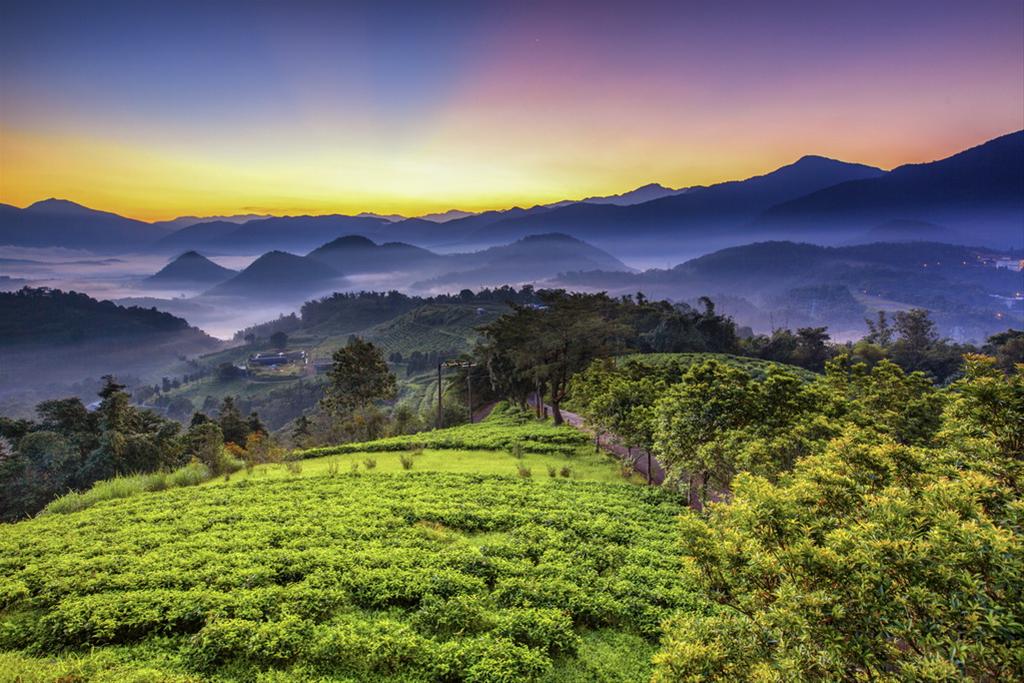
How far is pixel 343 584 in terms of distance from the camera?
10.4 meters

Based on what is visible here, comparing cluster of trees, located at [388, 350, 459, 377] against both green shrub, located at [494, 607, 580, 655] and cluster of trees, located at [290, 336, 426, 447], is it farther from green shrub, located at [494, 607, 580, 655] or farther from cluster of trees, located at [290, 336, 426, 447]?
green shrub, located at [494, 607, 580, 655]

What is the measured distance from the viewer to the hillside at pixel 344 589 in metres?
8.03

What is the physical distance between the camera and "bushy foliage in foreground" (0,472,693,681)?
810cm

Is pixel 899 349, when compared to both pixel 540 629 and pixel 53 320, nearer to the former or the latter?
pixel 540 629

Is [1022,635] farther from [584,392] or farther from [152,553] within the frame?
[584,392]

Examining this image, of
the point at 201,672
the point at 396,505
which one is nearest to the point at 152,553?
the point at 201,672

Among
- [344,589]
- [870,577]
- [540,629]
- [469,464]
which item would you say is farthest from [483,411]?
[870,577]

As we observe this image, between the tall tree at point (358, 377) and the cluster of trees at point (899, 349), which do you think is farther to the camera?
the cluster of trees at point (899, 349)

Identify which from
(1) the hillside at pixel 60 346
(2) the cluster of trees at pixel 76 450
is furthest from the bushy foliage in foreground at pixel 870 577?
(1) the hillside at pixel 60 346

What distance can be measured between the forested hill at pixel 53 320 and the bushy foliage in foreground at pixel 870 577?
23818 centimetres

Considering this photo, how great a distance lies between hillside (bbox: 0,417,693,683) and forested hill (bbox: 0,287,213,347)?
221411mm

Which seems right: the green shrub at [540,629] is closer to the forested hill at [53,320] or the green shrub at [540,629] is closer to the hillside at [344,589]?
the hillside at [344,589]

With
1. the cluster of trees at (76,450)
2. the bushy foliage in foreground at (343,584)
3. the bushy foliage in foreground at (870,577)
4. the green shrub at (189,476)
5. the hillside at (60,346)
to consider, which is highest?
the bushy foliage in foreground at (870,577)

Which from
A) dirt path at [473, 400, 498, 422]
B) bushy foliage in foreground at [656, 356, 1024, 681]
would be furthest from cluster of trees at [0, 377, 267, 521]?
bushy foliage in foreground at [656, 356, 1024, 681]
